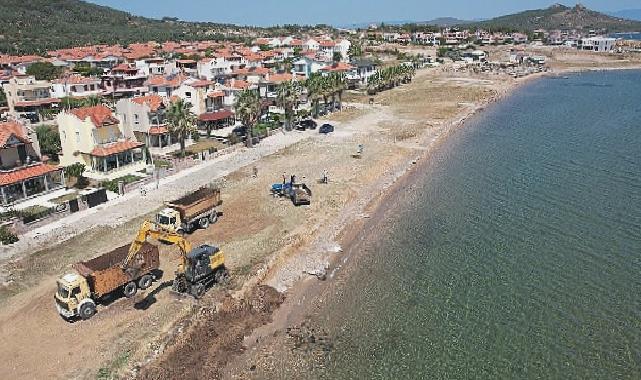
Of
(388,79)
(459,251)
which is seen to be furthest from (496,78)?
(459,251)

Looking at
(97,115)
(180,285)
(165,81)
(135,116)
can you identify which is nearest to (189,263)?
(180,285)

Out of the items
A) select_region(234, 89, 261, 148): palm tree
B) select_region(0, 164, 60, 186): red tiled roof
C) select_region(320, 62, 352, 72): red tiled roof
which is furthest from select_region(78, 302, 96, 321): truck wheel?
select_region(320, 62, 352, 72): red tiled roof

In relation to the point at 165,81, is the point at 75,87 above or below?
below

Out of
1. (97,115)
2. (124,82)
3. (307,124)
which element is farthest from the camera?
(124,82)

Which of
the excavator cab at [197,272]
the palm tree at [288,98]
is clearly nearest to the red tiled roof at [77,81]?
the palm tree at [288,98]

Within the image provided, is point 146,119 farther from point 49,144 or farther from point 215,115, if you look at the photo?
point 215,115

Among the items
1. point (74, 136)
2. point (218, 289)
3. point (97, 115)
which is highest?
point (97, 115)

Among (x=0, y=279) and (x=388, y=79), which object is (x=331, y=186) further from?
(x=388, y=79)

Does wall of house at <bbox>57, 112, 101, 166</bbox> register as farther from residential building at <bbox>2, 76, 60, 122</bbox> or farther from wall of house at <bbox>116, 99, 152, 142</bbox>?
residential building at <bbox>2, 76, 60, 122</bbox>
